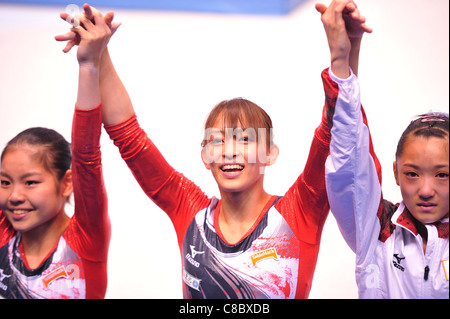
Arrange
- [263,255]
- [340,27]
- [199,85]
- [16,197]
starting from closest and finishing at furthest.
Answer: [340,27] → [263,255] → [16,197] → [199,85]

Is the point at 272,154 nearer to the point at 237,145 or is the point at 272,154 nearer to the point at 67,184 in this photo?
the point at 237,145

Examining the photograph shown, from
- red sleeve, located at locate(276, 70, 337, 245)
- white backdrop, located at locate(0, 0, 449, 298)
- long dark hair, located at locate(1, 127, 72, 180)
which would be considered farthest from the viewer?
white backdrop, located at locate(0, 0, 449, 298)

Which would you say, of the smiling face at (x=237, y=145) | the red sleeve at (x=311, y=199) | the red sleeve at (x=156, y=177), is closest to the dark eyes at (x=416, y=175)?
the red sleeve at (x=311, y=199)

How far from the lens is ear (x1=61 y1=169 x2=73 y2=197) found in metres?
1.54

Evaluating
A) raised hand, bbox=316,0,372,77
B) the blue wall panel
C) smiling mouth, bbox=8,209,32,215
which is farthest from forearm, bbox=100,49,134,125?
the blue wall panel

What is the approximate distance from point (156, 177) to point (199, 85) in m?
1.10

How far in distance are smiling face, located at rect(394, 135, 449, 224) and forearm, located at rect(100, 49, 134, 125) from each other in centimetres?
72

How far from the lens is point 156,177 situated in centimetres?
146

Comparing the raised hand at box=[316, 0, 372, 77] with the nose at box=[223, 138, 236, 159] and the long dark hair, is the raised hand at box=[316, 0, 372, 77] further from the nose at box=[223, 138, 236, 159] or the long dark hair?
the long dark hair

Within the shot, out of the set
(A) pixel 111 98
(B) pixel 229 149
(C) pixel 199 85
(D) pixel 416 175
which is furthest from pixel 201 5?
(D) pixel 416 175

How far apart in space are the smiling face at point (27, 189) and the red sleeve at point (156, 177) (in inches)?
9.1

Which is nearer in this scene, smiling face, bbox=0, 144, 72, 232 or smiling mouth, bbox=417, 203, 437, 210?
smiling mouth, bbox=417, 203, 437, 210

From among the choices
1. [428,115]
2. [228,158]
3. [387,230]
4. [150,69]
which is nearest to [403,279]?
[387,230]

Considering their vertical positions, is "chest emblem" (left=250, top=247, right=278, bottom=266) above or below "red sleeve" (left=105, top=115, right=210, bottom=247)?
below
